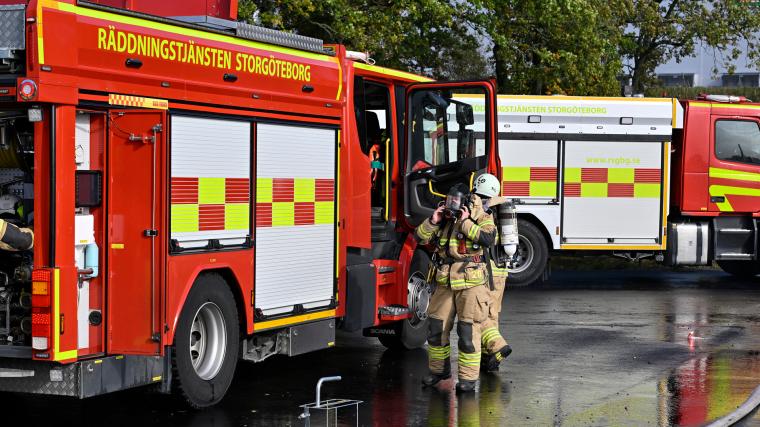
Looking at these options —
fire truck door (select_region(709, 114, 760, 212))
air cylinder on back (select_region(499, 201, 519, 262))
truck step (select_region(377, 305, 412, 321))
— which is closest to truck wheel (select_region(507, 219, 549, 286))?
fire truck door (select_region(709, 114, 760, 212))

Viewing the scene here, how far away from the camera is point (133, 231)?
805cm

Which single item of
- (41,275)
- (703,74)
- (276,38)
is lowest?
(41,275)

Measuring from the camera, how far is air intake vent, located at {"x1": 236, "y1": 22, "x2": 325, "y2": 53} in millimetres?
9078

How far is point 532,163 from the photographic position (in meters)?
18.0

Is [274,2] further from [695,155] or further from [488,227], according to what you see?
[488,227]

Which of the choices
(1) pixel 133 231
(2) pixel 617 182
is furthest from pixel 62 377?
(2) pixel 617 182

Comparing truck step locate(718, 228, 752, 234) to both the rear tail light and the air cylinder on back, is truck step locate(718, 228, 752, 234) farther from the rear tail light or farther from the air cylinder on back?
the rear tail light

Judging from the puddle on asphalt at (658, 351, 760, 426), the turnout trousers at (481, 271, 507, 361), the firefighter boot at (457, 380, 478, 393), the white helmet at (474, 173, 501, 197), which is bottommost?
the puddle on asphalt at (658, 351, 760, 426)

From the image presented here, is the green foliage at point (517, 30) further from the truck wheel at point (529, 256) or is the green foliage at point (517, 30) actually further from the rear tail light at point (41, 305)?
the rear tail light at point (41, 305)

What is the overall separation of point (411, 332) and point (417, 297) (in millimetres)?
356

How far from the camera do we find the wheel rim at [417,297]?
11539mm

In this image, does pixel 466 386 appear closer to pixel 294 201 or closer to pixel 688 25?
pixel 294 201

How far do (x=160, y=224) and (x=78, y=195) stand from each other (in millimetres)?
548

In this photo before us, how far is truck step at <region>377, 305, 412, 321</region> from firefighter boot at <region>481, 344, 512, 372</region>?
0.90 metres
